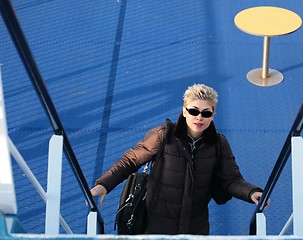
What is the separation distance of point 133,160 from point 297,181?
108 cm

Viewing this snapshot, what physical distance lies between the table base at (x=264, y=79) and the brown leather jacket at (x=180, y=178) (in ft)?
11.0

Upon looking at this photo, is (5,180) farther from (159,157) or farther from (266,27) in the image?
(266,27)

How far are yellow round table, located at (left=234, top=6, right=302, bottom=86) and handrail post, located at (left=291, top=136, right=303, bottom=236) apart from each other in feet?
12.3

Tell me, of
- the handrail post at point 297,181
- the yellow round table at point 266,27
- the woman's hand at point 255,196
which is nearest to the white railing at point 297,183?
the handrail post at point 297,181

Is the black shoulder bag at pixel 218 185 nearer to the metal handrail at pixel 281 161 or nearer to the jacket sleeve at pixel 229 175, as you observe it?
the jacket sleeve at pixel 229 175

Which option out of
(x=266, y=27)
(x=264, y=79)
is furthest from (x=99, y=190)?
(x=266, y=27)

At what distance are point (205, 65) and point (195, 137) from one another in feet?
12.1

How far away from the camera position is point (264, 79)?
6.63 m

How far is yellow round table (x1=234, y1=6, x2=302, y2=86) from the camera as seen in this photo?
653 cm

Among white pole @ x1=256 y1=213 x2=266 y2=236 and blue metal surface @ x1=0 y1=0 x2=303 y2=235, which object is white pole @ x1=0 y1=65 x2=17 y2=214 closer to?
white pole @ x1=256 y1=213 x2=266 y2=236

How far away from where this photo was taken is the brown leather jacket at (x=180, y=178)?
331 centimetres

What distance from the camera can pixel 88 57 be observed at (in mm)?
7012

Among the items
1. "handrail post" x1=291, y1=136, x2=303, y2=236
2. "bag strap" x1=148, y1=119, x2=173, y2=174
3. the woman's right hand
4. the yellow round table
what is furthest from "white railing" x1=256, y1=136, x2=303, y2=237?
the yellow round table

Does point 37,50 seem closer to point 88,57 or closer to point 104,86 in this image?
point 88,57
